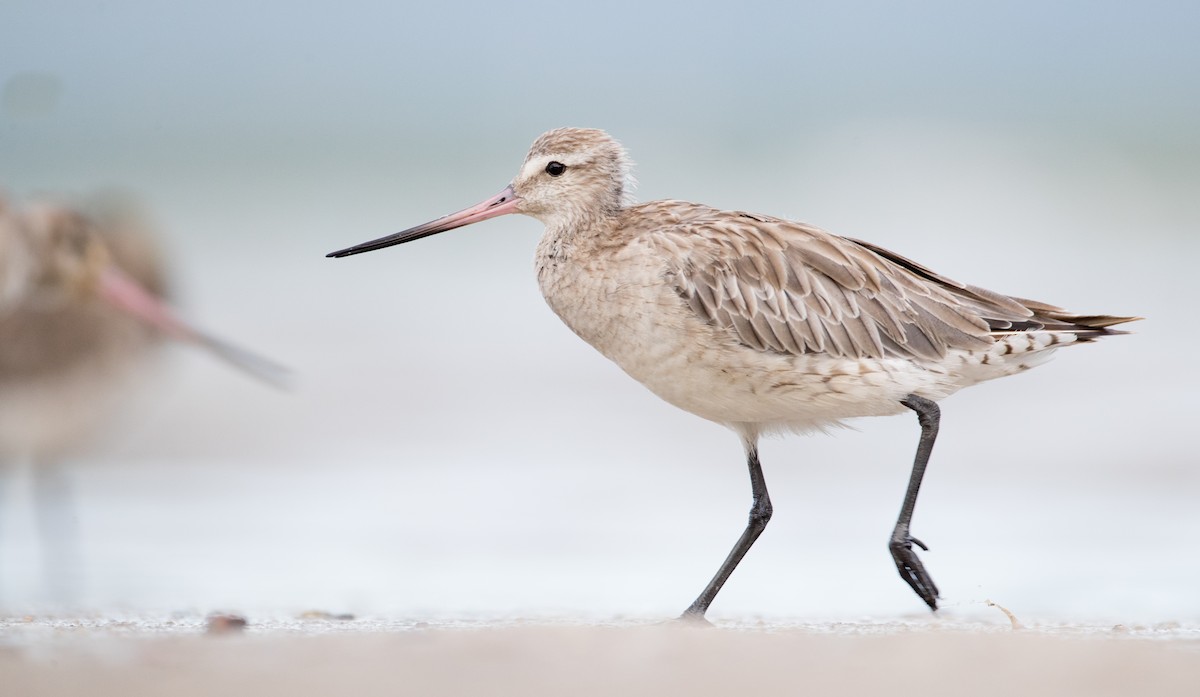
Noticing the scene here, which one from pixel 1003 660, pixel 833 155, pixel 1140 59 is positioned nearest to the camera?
pixel 1003 660

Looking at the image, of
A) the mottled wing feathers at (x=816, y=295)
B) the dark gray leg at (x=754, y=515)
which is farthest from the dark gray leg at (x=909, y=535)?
the dark gray leg at (x=754, y=515)

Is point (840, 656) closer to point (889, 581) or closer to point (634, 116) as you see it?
point (889, 581)

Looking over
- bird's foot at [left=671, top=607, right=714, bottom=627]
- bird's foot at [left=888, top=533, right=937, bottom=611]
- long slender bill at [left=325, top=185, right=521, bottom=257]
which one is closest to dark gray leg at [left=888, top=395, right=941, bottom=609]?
bird's foot at [left=888, top=533, right=937, bottom=611]

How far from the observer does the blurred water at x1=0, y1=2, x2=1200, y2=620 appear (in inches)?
287

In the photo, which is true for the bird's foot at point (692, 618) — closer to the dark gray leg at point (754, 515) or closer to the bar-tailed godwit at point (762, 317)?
the bar-tailed godwit at point (762, 317)

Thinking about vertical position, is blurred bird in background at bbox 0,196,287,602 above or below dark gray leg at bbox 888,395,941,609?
above

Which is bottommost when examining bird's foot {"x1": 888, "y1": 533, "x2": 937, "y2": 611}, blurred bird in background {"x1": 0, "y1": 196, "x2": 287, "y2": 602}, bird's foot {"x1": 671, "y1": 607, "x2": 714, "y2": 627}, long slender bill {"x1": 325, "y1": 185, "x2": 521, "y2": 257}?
bird's foot {"x1": 671, "y1": 607, "x2": 714, "y2": 627}

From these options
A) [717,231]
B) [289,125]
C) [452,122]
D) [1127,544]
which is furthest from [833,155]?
[717,231]

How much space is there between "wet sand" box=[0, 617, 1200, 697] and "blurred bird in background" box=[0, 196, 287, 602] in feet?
13.8

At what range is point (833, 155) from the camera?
20.0 m

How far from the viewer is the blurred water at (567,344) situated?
7297 mm

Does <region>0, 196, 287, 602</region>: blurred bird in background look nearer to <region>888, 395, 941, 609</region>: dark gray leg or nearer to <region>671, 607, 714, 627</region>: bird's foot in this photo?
<region>671, 607, 714, 627</region>: bird's foot

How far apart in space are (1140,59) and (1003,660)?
26.0 m

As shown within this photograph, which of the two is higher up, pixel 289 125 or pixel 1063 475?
pixel 289 125
